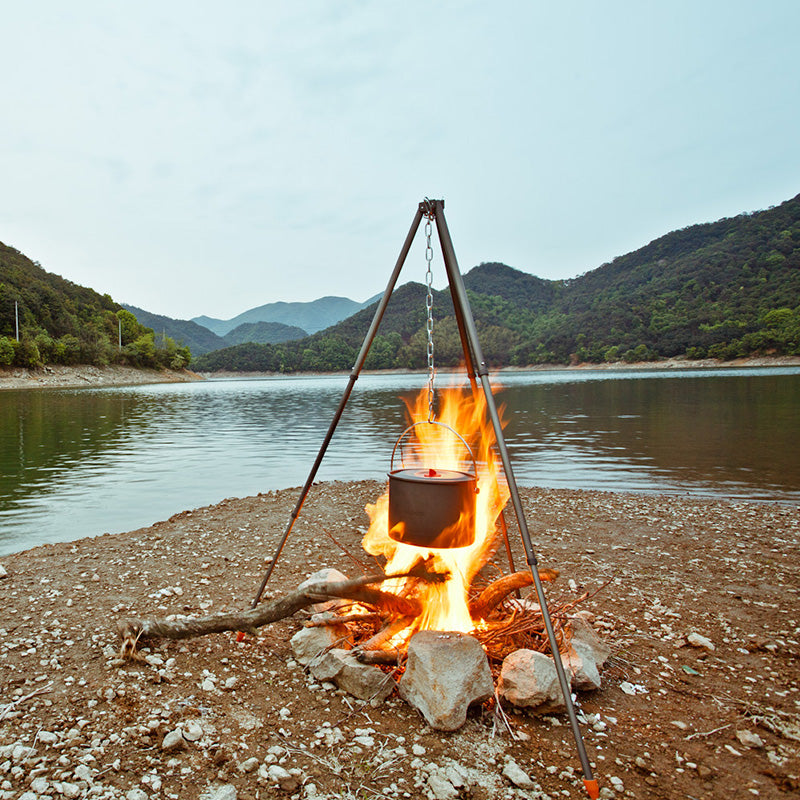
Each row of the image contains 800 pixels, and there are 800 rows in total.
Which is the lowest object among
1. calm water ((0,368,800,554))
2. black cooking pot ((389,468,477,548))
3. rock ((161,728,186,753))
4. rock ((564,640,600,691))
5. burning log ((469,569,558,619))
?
calm water ((0,368,800,554))

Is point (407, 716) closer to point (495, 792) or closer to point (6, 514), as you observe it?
point (495, 792)

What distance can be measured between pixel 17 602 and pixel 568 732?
174 inches

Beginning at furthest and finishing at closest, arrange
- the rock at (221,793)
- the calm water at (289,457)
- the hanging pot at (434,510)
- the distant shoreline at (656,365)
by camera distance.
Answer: the distant shoreline at (656,365) < the calm water at (289,457) < the hanging pot at (434,510) < the rock at (221,793)

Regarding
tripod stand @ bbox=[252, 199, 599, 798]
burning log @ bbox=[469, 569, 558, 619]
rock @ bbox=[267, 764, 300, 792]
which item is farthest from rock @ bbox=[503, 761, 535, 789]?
burning log @ bbox=[469, 569, 558, 619]

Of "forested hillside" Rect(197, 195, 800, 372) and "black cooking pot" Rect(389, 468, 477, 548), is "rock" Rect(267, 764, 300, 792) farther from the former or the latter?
"forested hillside" Rect(197, 195, 800, 372)

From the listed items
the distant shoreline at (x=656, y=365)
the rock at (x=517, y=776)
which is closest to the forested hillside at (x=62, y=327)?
the distant shoreline at (x=656, y=365)

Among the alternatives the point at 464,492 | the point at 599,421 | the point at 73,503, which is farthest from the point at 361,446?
the point at 464,492

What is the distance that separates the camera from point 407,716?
288 cm

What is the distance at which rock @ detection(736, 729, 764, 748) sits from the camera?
2.63m

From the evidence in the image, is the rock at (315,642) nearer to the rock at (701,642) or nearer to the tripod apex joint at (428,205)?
the rock at (701,642)

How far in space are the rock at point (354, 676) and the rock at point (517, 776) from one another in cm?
85

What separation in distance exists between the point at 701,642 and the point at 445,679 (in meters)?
2.10

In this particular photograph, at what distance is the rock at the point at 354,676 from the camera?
3043 mm

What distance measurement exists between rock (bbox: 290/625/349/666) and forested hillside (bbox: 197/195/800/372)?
194 feet
